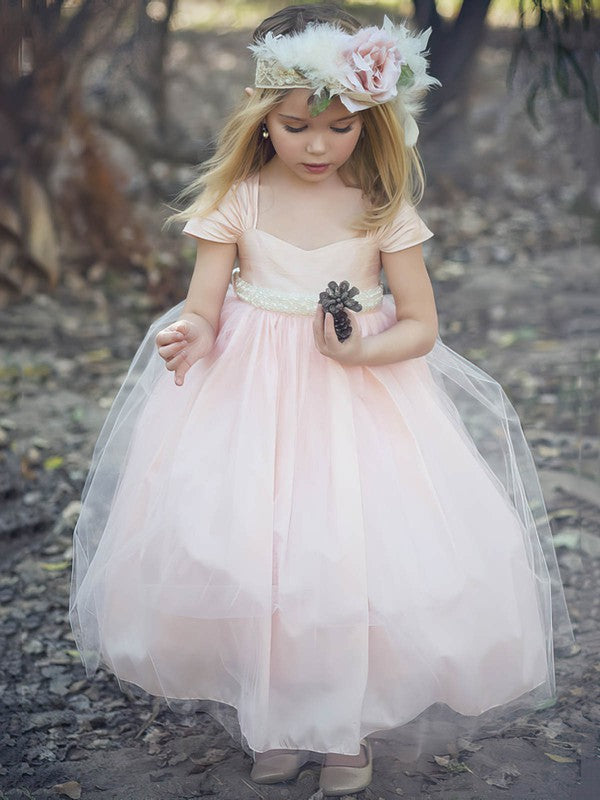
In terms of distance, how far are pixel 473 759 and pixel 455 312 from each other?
10.9ft

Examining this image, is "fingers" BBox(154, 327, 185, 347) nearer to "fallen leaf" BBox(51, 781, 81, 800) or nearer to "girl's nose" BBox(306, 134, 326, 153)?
"girl's nose" BBox(306, 134, 326, 153)

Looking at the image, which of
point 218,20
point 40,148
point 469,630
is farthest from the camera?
point 218,20

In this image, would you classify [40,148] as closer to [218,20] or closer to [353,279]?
[218,20]

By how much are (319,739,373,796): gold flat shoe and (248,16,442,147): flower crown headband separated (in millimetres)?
1311

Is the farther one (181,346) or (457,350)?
(457,350)

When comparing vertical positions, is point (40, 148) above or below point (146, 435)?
above

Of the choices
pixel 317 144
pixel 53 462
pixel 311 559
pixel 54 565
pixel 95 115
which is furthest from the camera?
pixel 95 115

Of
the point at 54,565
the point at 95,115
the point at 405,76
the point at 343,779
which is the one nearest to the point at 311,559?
the point at 343,779

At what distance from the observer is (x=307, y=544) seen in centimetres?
193

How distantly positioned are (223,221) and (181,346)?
29 cm

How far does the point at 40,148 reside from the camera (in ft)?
18.8

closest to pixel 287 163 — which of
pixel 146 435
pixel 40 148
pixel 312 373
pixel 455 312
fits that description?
pixel 312 373

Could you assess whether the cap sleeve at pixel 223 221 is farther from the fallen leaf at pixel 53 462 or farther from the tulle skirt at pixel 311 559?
the fallen leaf at pixel 53 462

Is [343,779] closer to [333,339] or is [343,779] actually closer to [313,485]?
[313,485]
